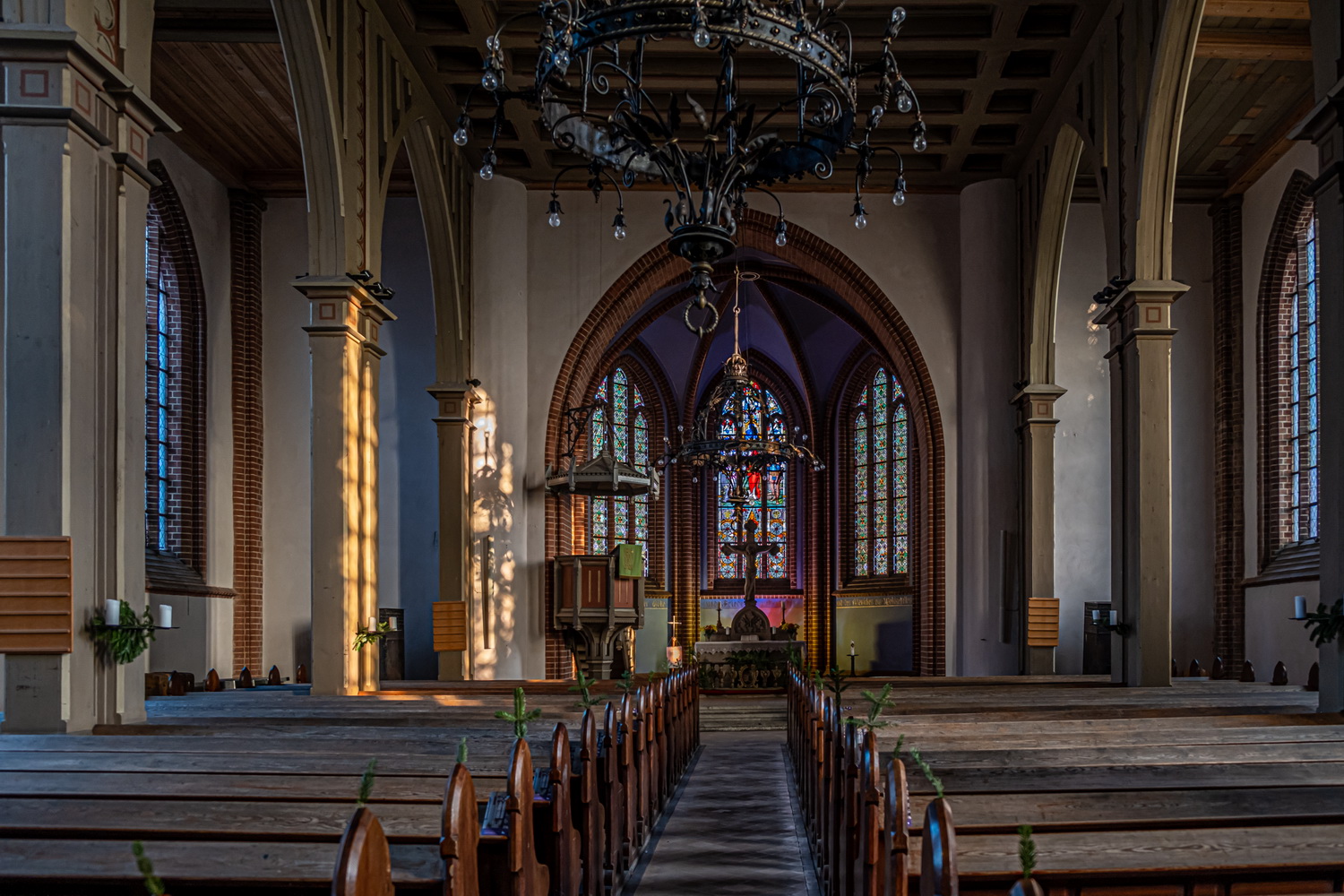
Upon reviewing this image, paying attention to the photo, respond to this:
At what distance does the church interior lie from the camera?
12.8ft

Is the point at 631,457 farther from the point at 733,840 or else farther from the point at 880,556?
the point at 733,840

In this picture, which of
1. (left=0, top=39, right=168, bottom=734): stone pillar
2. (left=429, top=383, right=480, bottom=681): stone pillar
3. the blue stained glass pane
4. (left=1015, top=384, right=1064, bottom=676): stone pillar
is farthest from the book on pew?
the blue stained glass pane

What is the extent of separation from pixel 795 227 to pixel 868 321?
5.38ft

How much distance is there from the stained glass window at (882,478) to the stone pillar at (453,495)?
9.33 m

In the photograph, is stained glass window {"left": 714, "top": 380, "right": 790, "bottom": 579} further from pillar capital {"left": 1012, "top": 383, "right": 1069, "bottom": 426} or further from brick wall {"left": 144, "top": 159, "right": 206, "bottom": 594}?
brick wall {"left": 144, "top": 159, "right": 206, "bottom": 594}

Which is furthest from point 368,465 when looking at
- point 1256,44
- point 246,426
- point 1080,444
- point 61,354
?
point 1080,444

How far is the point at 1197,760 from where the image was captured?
4535mm

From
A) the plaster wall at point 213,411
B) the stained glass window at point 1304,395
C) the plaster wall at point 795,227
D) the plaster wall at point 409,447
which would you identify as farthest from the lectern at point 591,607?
the stained glass window at point 1304,395

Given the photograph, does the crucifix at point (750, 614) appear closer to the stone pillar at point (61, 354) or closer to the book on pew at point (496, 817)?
the stone pillar at point (61, 354)

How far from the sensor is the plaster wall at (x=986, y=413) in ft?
48.8

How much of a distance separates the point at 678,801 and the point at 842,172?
9.43m

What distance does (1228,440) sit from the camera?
50.1 ft

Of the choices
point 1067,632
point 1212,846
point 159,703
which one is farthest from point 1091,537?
point 1212,846

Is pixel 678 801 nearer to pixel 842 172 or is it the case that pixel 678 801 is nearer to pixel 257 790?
pixel 257 790
